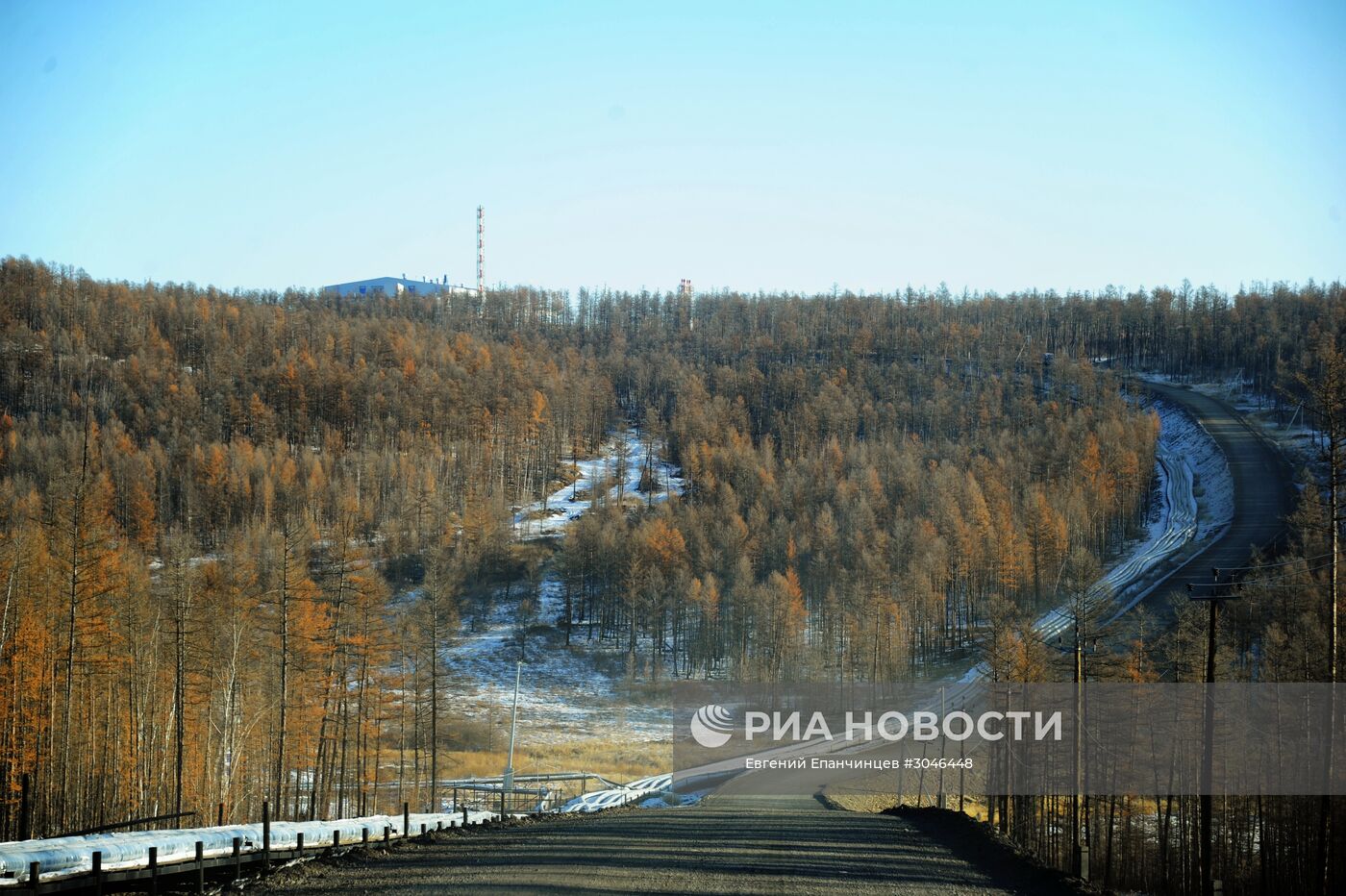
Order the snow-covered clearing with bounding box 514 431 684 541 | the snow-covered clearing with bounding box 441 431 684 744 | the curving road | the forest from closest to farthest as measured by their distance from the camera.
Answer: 1. the curving road
2. the forest
3. the snow-covered clearing with bounding box 441 431 684 744
4. the snow-covered clearing with bounding box 514 431 684 541

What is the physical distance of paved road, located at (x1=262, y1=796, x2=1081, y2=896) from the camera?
15914 mm

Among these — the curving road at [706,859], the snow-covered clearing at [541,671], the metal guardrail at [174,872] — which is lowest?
the snow-covered clearing at [541,671]

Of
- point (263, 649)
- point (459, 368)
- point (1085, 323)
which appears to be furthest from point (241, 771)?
point (1085, 323)

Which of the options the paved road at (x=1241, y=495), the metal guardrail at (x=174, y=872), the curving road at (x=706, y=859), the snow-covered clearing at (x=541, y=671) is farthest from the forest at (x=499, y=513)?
the metal guardrail at (x=174, y=872)

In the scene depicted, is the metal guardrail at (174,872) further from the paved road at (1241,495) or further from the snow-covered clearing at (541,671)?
the paved road at (1241,495)

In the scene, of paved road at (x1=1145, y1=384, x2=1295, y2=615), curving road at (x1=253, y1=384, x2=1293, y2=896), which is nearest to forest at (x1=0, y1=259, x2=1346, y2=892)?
paved road at (x1=1145, y1=384, x2=1295, y2=615)

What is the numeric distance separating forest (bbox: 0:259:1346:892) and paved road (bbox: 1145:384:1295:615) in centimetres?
633

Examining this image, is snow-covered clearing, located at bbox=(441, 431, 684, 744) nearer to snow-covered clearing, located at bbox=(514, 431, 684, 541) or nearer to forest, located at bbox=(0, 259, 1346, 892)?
snow-covered clearing, located at bbox=(514, 431, 684, 541)

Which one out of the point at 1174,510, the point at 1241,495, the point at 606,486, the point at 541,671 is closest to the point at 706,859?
the point at 541,671

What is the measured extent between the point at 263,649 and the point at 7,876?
2971 cm

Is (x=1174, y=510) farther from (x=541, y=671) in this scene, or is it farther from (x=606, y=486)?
(x=541, y=671)

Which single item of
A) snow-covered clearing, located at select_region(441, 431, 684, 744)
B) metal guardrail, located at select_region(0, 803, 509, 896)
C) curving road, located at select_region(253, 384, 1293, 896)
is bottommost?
snow-covered clearing, located at select_region(441, 431, 684, 744)

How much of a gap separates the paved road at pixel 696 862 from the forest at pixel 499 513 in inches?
387

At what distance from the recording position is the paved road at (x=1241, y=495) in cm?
7481
